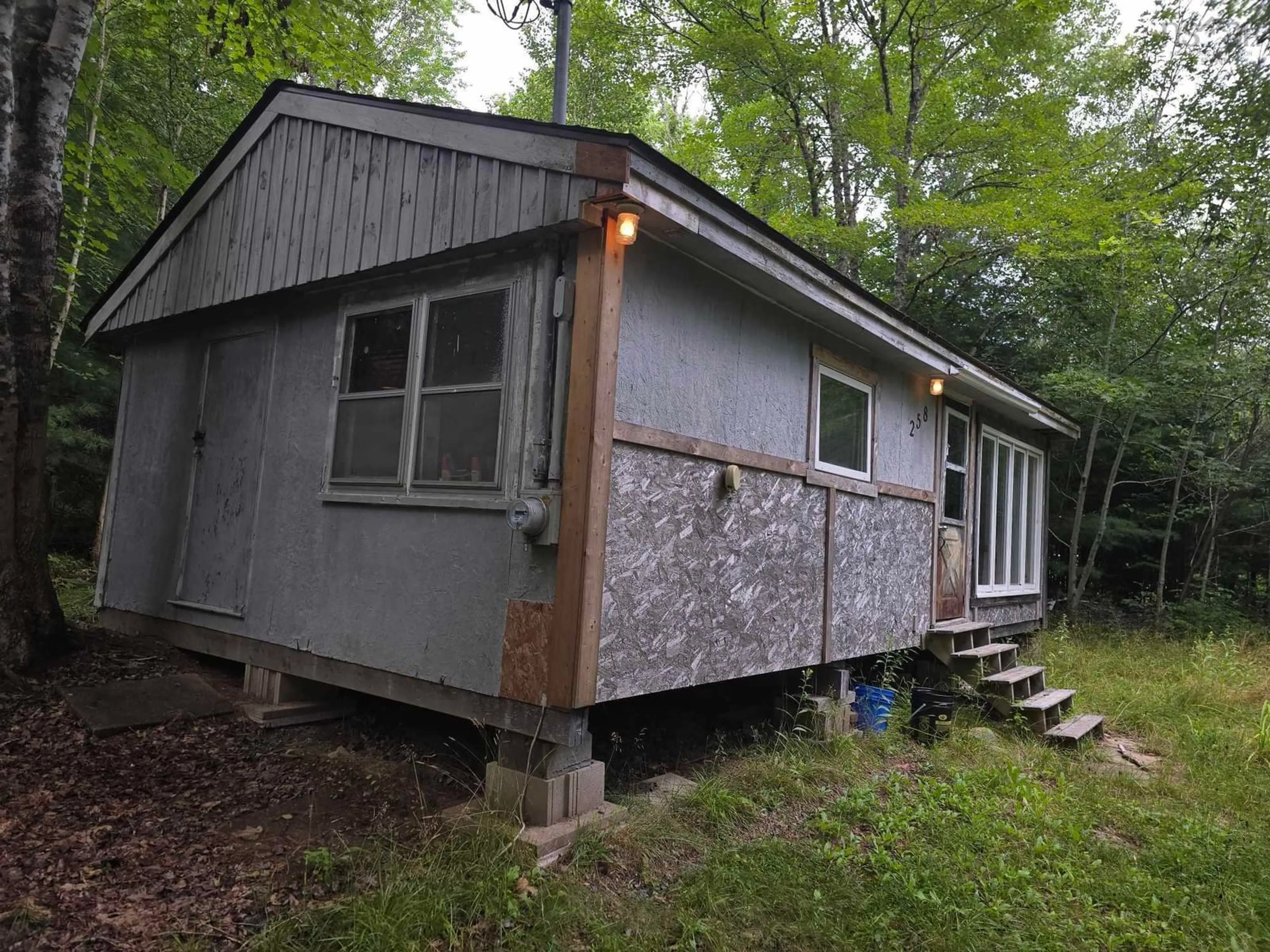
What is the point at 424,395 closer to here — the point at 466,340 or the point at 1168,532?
the point at 466,340

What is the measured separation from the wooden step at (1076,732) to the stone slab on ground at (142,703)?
5.70 meters

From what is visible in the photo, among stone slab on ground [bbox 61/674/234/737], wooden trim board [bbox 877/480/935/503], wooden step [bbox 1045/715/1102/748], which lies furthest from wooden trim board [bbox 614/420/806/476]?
stone slab on ground [bbox 61/674/234/737]

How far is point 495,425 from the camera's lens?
3.97 meters

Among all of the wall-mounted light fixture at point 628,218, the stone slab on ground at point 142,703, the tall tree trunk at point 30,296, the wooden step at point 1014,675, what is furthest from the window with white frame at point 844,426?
the tall tree trunk at point 30,296

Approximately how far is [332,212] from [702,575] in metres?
3.16

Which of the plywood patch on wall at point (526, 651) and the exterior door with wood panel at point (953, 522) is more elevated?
the exterior door with wood panel at point (953, 522)

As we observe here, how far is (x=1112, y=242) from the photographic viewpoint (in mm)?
10680

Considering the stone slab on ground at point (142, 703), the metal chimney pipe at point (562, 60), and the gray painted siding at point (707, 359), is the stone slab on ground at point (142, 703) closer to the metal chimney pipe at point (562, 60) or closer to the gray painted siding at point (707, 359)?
the gray painted siding at point (707, 359)

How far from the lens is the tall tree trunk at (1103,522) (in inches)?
451

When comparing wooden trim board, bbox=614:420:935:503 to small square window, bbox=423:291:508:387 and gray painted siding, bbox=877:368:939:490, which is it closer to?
gray painted siding, bbox=877:368:939:490

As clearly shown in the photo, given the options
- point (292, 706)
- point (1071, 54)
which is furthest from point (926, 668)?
point (1071, 54)

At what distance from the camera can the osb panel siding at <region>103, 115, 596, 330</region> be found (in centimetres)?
387

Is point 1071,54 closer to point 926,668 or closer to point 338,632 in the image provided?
point 926,668

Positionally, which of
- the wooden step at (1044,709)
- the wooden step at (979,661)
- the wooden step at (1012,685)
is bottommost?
the wooden step at (1044,709)
